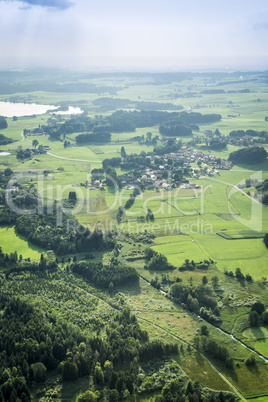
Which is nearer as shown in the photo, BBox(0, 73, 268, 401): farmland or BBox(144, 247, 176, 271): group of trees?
BBox(0, 73, 268, 401): farmland

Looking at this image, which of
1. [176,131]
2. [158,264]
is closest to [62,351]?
[158,264]

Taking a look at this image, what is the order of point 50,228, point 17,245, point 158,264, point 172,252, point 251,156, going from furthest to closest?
1. point 251,156
2. point 50,228
3. point 17,245
4. point 172,252
5. point 158,264

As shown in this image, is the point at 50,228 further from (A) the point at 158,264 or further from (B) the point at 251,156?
(B) the point at 251,156

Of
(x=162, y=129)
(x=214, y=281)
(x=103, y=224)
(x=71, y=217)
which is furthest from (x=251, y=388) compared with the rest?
(x=162, y=129)

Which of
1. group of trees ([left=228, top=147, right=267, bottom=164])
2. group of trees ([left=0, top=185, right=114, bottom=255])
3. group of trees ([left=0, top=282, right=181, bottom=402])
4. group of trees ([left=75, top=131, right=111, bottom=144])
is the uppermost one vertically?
group of trees ([left=75, top=131, right=111, bottom=144])

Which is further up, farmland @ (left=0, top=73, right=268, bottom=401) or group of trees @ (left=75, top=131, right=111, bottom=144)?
group of trees @ (left=75, top=131, right=111, bottom=144)

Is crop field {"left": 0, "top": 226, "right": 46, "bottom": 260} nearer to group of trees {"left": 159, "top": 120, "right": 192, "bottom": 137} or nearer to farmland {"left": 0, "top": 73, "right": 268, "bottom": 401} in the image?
farmland {"left": 0, "top": 73, "right": 268, "bottom": 401}

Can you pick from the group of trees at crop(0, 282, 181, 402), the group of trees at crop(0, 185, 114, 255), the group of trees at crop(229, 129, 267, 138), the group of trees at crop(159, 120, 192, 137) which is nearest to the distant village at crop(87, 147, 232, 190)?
the group of trees at crop(0, 185, 114, 255)

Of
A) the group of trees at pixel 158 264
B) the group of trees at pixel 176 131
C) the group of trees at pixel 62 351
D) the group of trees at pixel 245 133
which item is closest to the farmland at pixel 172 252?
the group of trees at pixel 158 264

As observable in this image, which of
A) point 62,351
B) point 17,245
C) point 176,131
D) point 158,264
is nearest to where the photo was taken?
point 62,351

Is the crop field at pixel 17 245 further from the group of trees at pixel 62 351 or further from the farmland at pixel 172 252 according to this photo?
the group of trees at pixel 62 351

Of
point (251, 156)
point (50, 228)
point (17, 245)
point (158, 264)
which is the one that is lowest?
point (158, 264)

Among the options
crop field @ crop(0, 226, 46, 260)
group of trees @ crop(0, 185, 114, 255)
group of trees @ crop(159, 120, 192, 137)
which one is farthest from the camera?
group of trees @ crop(159, 120, 192, 137)

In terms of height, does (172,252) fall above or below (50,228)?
below
